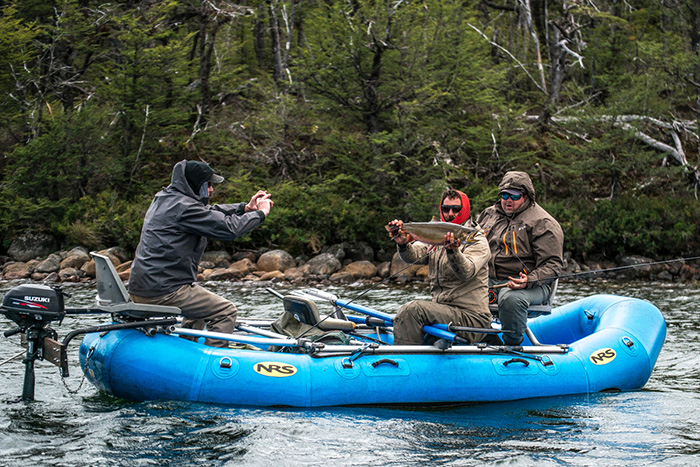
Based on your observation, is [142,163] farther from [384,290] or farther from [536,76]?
[536,76]

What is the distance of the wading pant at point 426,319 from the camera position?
6.10 m

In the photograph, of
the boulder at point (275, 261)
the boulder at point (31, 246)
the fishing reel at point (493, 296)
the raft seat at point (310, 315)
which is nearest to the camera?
the raft seat at point (310, 315)

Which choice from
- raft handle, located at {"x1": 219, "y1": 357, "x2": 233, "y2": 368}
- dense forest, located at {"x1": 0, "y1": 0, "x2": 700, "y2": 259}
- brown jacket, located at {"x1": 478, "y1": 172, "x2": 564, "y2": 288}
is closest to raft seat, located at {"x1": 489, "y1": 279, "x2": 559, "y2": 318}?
brown jacket, located at {"x1": 478, "y1": 172, "x2": 564, "y2": 288}

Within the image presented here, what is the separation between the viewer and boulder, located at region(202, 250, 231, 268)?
18.5 metres

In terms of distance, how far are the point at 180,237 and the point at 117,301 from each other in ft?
2.51

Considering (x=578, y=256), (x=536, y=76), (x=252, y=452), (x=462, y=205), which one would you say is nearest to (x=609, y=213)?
(x=578, y=256)

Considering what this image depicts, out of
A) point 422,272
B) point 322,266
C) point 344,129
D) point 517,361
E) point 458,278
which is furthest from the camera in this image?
point 344,129

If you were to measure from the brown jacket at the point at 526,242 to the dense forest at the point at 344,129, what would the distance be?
1194 cm

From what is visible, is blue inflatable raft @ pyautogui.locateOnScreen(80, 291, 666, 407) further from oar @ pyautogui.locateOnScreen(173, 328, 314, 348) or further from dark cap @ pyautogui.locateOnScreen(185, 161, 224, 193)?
dark cap @ pyautogui.locateOnScreen(185, 161, 224, 193)

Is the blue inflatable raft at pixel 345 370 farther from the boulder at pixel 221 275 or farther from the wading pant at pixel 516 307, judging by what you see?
the boulder at pixel 221 275

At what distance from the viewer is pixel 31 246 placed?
65.3ft

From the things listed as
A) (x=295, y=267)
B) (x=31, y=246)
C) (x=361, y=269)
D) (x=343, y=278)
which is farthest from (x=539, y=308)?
(x=31, y=246)

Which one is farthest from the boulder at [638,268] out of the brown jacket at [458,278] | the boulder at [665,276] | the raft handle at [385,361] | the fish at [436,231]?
the fish at [436,231]

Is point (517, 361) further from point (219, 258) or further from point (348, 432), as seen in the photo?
point (219, 258)
